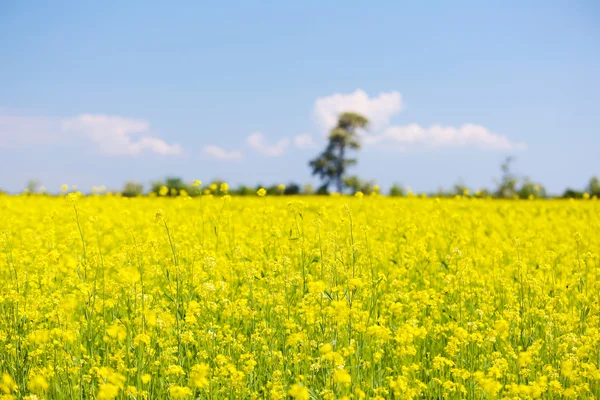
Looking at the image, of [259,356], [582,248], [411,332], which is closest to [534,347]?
[411,332]

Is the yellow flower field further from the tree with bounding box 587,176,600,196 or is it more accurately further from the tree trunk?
the tree trunk

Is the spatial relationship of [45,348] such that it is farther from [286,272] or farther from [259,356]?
[286,272]

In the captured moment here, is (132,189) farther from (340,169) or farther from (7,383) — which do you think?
(340,169)

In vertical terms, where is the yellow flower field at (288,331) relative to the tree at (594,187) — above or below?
below

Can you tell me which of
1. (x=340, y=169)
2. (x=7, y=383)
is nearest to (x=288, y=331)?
(x=7, y=383)

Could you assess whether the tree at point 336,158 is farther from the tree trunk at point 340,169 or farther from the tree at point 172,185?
the tree at point 172,185

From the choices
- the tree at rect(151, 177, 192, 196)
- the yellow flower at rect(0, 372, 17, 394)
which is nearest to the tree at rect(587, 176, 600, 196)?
the tree at rect(151, 177, 192, 196)

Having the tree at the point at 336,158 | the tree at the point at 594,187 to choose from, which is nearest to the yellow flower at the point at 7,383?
the tree at the point at 594,187

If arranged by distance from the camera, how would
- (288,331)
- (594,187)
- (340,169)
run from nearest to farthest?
(288,331), (594,187), (340,169)

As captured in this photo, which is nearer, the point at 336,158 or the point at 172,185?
the point at 172,185

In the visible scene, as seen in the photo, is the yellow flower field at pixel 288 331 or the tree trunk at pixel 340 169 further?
the tree trunk at pixel 340 169

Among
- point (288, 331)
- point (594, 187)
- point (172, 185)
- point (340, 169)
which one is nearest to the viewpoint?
point (288, 331)

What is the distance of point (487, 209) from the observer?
18.5 m

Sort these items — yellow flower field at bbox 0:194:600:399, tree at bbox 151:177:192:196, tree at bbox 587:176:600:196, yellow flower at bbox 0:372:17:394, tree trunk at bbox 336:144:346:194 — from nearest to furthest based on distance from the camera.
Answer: yellow flower at bbox 0:372:17:394, yellow flower field at bbox 0:194:600:399, tree at bbox 151:177:192:196, tree at bbox 587:176:600:196, tree trunk at bbox 336:144:346:194
